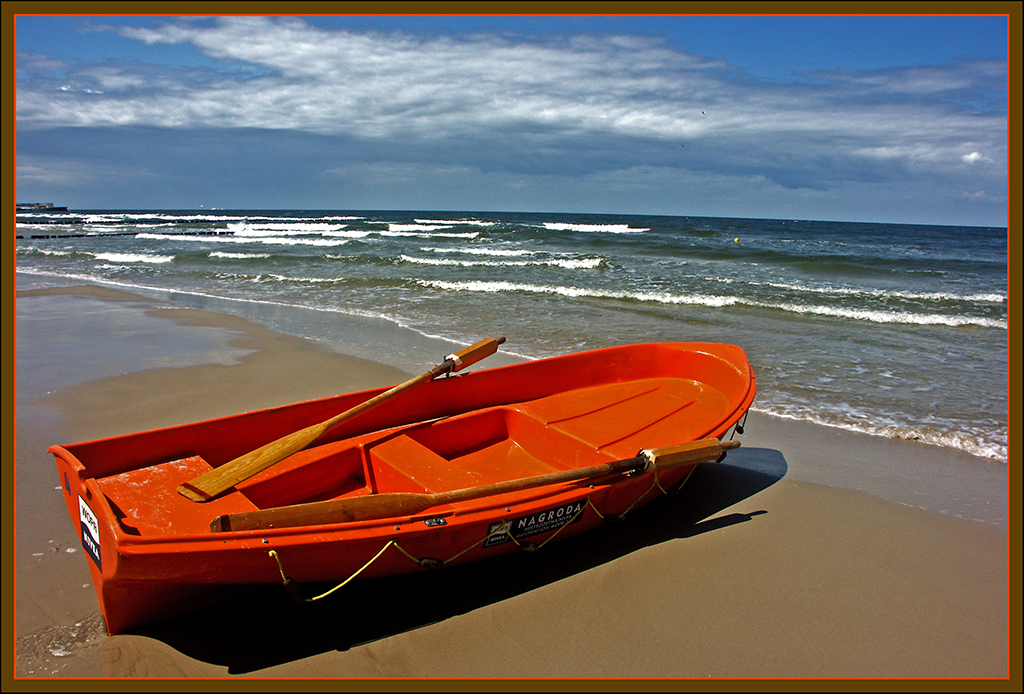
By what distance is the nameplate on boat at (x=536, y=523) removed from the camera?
11.4 feet

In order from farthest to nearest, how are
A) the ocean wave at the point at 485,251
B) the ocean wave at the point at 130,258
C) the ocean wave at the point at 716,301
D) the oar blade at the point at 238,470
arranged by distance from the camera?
the ocean wave at the point at 485,251
the ocean wave at the point at 130,258
the ocean wave at the point at 716,301
the oar blade at the point at 238,470

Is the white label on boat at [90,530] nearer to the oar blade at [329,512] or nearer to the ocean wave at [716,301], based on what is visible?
the oar blade at [329,512]

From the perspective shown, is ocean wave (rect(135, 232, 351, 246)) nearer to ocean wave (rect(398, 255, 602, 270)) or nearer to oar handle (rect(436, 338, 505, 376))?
ocean wave (rect(398, 255, 602, 270))

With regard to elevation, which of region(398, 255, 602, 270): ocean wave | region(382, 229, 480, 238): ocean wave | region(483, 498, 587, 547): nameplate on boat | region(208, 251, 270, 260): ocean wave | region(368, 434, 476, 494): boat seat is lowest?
region(483, 498, 587, 547): nameplate on boat

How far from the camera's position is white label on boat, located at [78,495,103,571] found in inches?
116

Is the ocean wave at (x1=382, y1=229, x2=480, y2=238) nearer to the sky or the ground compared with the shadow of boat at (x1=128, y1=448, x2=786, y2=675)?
nearer to the sky

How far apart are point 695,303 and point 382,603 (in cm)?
1267

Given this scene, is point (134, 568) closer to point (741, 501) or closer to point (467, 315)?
point (741, 501)

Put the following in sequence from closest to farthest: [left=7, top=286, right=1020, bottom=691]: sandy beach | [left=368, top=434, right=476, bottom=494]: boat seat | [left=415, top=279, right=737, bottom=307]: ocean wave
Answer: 1. [left=7, top=286, right=1020, bottom=691]: sandy beach
2. [left=368, top=434, right=476, bottom=494]: boat seat
3. [left=415, top=279, right=737, bottom=307]: ocean wave

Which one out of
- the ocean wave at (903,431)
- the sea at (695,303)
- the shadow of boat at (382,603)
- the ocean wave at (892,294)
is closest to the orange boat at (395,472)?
the shadow of boat at (382,603)

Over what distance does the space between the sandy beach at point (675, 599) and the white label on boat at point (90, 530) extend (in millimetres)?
395

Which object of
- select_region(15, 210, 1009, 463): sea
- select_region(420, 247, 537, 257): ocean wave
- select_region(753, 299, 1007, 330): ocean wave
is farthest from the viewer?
select_region(420, 247, 537, 257): ocean wave

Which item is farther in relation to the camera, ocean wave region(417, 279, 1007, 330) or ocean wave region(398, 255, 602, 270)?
ocean wave region(398, 255, 602, 270)

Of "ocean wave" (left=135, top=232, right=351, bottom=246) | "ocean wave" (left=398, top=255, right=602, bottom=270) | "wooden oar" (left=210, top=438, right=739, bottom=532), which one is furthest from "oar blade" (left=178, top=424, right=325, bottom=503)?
"ocean wave" (left=135, top=232, right=351, bottom=246)
